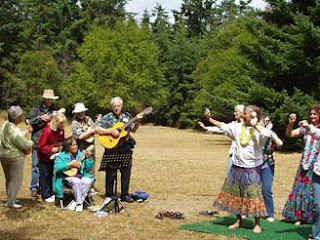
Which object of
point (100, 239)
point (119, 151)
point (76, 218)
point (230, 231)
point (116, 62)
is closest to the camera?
point (100, 239)

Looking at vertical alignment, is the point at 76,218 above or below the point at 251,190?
below

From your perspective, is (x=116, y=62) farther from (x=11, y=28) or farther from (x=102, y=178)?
(x=102, y=178)

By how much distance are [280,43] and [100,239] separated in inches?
666

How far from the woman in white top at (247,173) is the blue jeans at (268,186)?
2.91ft

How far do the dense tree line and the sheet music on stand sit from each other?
13.1m

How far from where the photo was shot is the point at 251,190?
6.83 m

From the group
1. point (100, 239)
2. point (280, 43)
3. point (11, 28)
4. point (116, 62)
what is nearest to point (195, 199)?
point (100, 239)

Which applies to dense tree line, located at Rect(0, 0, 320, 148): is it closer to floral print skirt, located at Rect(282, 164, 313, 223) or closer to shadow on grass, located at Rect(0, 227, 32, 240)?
floral print skirt, located at Rect(282, 164, 313, 223)

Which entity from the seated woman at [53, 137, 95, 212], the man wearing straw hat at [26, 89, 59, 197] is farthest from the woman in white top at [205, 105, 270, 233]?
the man wearing straw hat at [26, 89, 59, 197]

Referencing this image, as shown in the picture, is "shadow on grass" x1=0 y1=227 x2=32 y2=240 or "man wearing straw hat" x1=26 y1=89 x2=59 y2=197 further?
"man wearing straw hat" x1=26 y1=89 x2=59 y2=197

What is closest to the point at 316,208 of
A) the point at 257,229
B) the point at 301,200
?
the point at 257,229

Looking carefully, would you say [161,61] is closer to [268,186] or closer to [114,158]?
[114,158]

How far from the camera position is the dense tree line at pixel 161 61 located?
69.9ft

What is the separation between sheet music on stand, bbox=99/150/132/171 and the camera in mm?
8281
